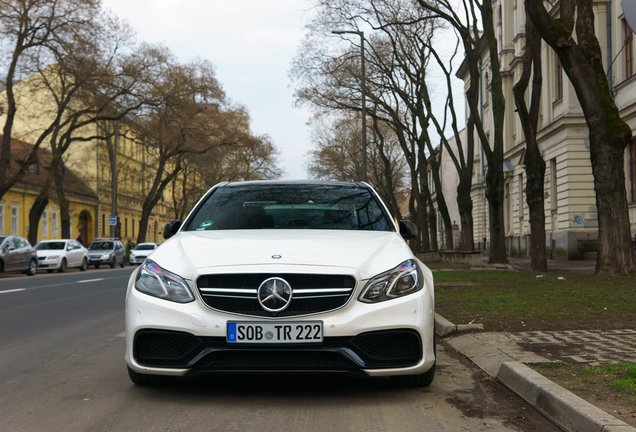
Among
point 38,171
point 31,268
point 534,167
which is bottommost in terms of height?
point 31,268

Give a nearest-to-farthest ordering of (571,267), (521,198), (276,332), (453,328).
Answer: (276,332)
(453,328)
(571,267)
(521,198)

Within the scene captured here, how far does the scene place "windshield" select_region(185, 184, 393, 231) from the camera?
19.8ft

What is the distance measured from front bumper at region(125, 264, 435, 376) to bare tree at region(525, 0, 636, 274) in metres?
10.6

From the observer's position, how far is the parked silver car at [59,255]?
103 ft

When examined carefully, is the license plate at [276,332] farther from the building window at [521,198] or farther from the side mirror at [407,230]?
the building window at [521,198]

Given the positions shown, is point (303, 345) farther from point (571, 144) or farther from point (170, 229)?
point (571, 144)

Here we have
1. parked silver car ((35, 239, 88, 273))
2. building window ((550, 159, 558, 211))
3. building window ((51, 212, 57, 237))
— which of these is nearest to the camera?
parked silver car ((35, 239, 88, 273))

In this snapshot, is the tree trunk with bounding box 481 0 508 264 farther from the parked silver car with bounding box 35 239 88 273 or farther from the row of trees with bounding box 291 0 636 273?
the parked silver car with bounding box 35 239 88 273

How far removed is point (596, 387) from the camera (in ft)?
15.2

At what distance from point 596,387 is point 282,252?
7.23 feet

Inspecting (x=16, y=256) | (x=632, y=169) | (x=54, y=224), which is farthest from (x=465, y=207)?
(x=54, y=224)

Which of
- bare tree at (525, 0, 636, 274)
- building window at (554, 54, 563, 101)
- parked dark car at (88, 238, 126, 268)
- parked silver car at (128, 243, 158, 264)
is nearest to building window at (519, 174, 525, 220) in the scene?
building window at (554, 54, 563, 101)

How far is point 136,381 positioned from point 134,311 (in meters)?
0.67

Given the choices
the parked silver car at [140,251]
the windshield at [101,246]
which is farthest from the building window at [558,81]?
the windshield at [101,246]
